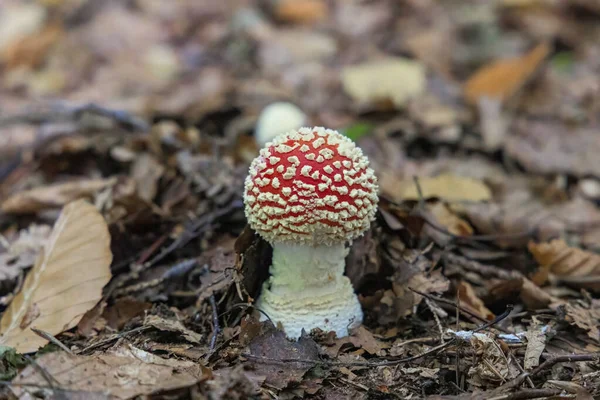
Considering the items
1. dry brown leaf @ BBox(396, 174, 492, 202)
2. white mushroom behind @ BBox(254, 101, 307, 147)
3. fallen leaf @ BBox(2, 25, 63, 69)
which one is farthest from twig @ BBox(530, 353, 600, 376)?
fallen leaf @ BBox(2, 25, 63, 69)

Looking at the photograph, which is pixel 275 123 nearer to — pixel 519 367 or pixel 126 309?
pixel 126 309

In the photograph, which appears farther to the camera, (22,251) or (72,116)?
(72,116)

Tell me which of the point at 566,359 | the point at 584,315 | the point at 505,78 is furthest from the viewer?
the point at 505,78

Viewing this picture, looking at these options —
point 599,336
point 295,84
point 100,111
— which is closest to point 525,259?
point 599,336

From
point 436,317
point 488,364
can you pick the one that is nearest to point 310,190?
point 436,317

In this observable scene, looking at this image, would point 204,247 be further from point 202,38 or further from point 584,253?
point 202,38

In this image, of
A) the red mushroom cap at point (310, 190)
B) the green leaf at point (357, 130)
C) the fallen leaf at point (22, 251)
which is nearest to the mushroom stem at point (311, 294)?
the red mushroom cap at point (310, 190)

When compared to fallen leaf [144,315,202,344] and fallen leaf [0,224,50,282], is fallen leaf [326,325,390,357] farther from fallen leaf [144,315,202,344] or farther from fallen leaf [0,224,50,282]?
fallen leaf [0,224,50,282]

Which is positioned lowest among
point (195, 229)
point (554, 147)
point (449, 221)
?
point (554, 147)
